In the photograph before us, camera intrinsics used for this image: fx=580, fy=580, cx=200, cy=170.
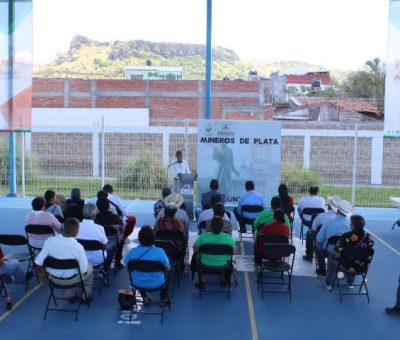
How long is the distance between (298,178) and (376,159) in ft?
7.50

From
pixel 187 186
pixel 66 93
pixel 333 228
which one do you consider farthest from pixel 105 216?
pixel 66 93

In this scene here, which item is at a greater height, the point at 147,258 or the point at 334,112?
the point at 334,112

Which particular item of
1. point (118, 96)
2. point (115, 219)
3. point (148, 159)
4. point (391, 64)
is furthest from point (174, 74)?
point (115, 219)

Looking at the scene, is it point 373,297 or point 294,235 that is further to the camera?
point 294,235

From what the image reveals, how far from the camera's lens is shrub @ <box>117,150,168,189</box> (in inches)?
633

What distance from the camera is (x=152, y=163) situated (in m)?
16.4

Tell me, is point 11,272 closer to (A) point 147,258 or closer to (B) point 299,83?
(A) point 147,258

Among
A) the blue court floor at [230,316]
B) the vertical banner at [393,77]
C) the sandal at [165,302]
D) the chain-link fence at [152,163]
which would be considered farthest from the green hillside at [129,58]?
the sandal at [165,302]

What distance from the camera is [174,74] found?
193ft

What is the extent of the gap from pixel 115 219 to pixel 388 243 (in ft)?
18.4

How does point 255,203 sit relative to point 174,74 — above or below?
below

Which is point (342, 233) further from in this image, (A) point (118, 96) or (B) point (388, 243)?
(A) point (118, 96)

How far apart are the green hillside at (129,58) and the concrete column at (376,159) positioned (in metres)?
70.2

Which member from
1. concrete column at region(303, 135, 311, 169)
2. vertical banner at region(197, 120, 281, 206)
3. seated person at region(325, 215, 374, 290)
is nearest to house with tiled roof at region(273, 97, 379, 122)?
concrete column at region(303, 135, 311, 169)
